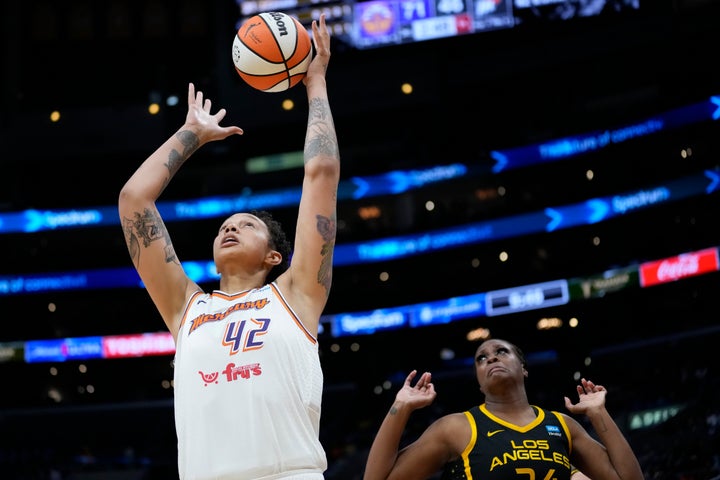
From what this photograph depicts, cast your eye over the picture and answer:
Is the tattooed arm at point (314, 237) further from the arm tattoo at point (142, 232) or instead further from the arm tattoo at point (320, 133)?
the arm tattoo at point (142, 232)

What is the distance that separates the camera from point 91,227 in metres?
25.2

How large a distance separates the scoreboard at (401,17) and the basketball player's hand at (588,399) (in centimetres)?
1766

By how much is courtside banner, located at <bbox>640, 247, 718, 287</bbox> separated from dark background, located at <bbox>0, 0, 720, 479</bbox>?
1.65 feet

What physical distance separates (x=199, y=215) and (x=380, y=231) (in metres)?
5.19

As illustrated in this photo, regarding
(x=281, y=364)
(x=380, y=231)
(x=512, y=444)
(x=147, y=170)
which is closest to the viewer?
(x=281, y=364)

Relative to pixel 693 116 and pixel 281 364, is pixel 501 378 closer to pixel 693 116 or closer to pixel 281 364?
pixel 281 364

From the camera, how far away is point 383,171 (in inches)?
995

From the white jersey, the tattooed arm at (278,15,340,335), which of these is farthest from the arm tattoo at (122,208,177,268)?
the tattooed arm at (278,15,340,335)

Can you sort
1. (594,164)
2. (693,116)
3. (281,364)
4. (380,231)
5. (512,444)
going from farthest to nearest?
1. (380,231)
2. (594,164)
3. (693,116)
4. (512,444)
5. (281,364)

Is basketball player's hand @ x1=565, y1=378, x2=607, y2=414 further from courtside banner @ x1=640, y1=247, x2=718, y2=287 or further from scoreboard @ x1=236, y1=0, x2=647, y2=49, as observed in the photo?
scoreboard @ x1=236, y1=0, x2=647, y2=49

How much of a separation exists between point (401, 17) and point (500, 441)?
18.6 metres

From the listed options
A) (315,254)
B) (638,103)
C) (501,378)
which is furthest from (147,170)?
(638,103)

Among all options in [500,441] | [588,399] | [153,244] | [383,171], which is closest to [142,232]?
[153,244]

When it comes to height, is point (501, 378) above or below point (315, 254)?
below
